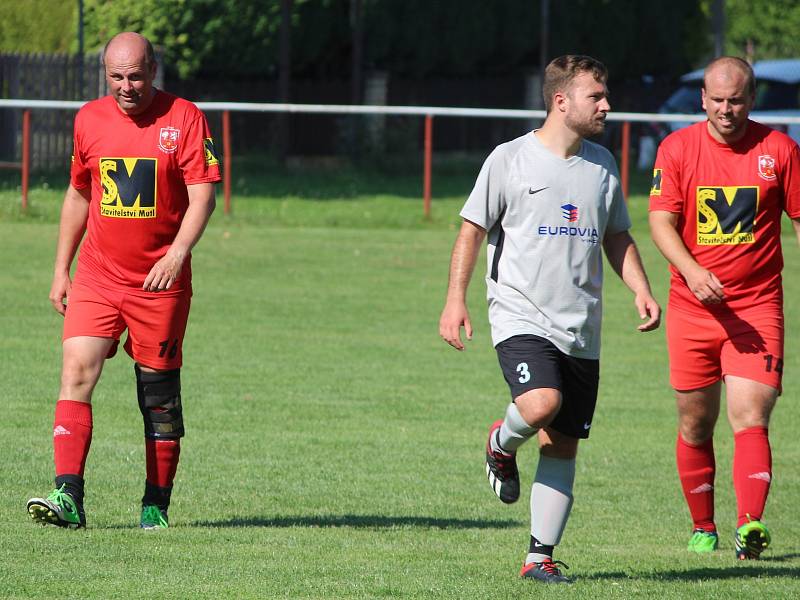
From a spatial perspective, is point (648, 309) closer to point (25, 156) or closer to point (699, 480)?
point (699, 480)

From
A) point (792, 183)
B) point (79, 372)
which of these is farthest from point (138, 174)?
point (792, 183)

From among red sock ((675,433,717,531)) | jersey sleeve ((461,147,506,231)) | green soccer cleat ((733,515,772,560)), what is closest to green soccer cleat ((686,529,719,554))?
red sock ((675,433,717,531))

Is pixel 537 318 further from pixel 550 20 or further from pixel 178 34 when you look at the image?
pixel 550 20

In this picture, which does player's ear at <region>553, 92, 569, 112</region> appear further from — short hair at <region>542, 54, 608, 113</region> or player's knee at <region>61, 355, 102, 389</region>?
player's knee at <region>61, 355, 102, 389</region>

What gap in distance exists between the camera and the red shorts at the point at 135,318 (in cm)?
675

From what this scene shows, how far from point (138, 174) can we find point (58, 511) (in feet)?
4.89

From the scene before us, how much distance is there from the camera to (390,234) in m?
23.3

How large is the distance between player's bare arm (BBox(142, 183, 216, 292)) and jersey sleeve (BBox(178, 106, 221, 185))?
4 centimetres

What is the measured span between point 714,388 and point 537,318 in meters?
1.57

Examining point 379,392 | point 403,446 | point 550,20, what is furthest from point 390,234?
point 550,20

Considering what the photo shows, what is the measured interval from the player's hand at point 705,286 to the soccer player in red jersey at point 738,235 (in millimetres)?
117

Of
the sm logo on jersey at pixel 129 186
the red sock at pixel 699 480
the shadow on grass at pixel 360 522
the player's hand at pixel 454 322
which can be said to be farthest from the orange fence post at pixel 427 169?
the player's hand at pixel 454 322

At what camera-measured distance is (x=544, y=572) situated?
5.98m

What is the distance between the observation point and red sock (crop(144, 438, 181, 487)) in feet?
22.8
